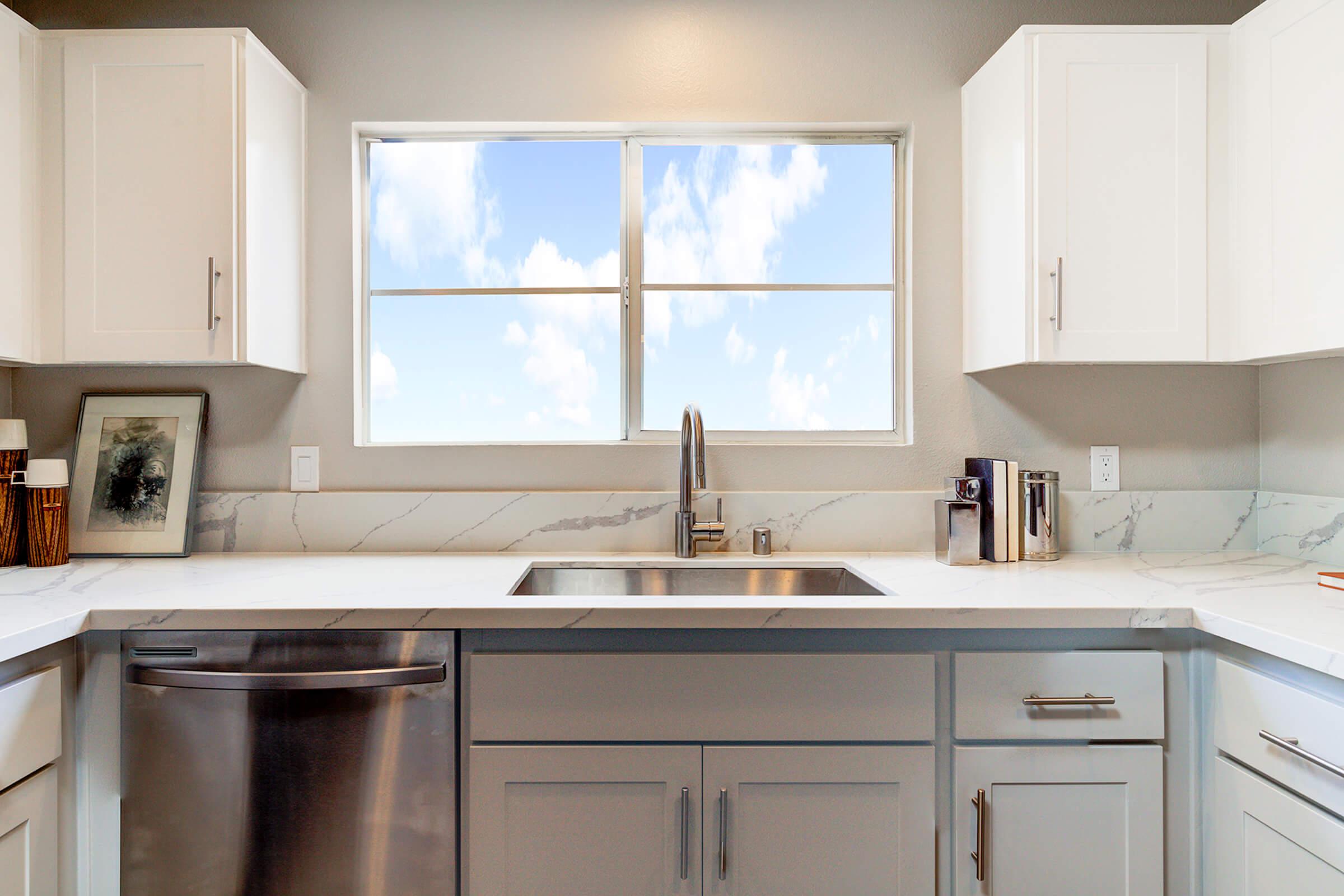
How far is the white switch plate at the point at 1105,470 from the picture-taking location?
194 centimetres

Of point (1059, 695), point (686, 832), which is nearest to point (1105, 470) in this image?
point (1059, 695)

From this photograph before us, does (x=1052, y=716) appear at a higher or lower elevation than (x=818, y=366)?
lower

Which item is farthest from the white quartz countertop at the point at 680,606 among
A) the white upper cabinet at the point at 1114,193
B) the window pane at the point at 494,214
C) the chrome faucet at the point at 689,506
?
the window pane at the point at 494,214

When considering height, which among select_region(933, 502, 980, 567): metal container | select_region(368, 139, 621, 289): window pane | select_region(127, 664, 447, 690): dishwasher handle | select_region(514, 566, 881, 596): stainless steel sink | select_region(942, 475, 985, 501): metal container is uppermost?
select_region(368, 139, 621, 289): window pane

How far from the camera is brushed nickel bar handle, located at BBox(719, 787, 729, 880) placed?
4.18 feet

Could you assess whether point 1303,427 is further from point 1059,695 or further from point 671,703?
point 671,703

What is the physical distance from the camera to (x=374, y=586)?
1475 mm

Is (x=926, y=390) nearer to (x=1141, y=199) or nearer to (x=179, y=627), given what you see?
(x=1141, y=199)

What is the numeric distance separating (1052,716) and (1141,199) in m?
1.14

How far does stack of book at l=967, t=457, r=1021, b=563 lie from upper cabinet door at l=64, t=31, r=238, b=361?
178 centimetres

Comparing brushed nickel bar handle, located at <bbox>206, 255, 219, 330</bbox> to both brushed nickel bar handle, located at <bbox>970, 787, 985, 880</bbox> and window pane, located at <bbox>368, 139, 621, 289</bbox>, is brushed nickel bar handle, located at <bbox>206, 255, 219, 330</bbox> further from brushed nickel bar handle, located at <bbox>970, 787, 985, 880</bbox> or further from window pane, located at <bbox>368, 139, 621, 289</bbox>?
brushed nickel bar handle, located at <bbox>970, 787, 985, 880</bbox>

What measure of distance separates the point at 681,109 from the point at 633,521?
1101mm

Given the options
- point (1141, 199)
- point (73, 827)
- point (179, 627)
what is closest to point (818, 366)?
point (1141, 199)

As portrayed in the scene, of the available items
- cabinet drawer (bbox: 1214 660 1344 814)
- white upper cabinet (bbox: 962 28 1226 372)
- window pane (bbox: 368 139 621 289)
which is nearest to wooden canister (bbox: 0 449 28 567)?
window pane (bbox: 368 139 621 289)
